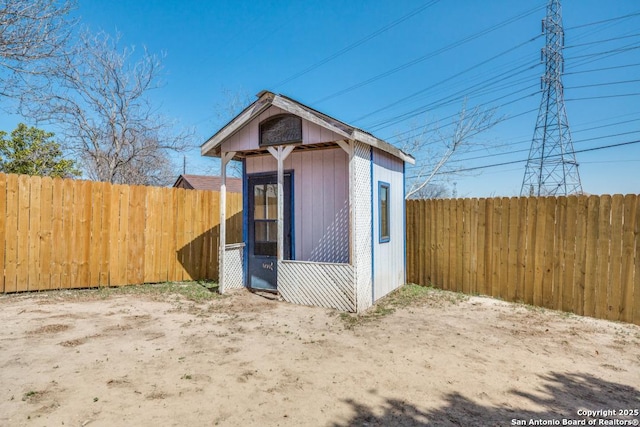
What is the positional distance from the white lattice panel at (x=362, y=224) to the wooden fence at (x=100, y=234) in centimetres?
441

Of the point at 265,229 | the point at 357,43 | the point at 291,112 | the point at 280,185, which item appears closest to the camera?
the point at 291,112

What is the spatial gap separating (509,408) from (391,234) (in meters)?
4.50

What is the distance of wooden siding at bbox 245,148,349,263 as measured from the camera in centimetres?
638

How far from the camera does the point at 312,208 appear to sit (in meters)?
6.63

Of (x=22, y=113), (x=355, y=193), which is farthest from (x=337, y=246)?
(x=22, y=113)

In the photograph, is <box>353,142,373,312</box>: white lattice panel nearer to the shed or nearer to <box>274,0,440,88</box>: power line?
the shed

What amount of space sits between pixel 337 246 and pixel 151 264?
4361mm

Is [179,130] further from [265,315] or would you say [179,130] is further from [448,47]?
[448,47]

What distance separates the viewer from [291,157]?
688cm

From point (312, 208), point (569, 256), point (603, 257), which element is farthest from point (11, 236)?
point (603, 257)

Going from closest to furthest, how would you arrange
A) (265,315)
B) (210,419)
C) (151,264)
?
1. (210,419)
2. (265,315)
3. (151,264)

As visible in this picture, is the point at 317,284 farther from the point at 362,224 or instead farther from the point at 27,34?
the point at 27,34

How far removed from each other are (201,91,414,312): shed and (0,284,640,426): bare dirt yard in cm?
67

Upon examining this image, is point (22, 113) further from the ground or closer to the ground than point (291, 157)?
further from the ground
